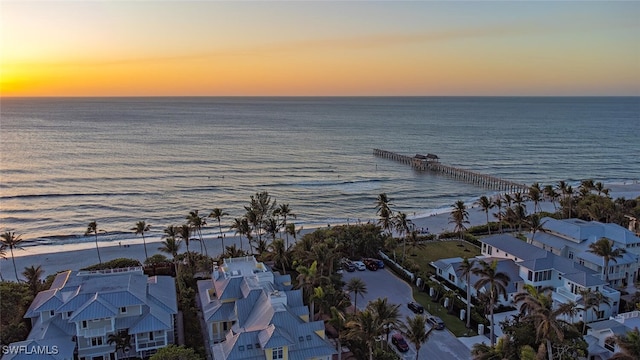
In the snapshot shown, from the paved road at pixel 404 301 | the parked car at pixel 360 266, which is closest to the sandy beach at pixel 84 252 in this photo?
the parked car at pixel 360 266

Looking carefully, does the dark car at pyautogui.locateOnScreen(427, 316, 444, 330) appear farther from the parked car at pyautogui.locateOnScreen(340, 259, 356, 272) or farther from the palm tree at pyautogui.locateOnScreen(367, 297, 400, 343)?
the parked car at pyautogui.locateOnScreen(340, 259, 356, 272)

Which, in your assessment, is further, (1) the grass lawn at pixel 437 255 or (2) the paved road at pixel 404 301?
(1) the grass lawn at pixel 437 255

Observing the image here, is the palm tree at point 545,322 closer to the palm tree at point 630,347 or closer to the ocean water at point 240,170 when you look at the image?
the palm tree at point 630,347

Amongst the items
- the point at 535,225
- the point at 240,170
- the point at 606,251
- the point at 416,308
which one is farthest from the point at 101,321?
the point at 240,170

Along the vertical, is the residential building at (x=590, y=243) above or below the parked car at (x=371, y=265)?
above

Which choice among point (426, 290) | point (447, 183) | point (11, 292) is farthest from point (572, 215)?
point (11, 292)

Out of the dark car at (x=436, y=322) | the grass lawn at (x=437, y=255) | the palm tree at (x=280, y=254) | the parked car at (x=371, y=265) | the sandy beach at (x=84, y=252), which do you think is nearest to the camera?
the dark car at (x=436, y=322)

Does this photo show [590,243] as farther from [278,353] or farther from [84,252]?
[84,252]
